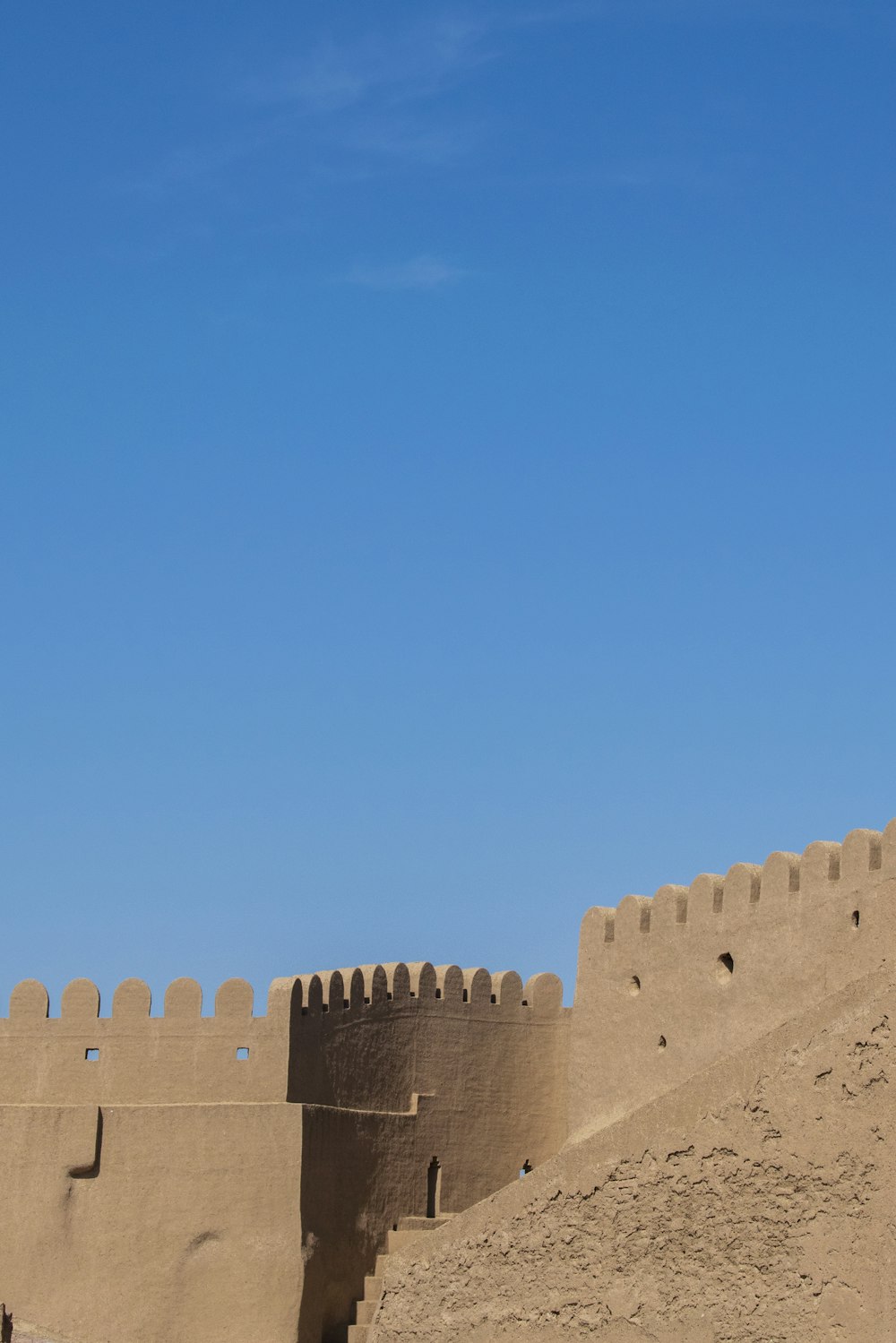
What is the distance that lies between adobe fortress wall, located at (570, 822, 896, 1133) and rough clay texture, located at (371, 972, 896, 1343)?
8.72 ft

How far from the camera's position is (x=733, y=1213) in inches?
645

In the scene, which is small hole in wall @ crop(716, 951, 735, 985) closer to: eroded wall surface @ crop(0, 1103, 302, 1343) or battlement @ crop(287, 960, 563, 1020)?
battlement @ crop(287, 960, 563, 1020)

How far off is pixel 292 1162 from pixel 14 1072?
3529mm

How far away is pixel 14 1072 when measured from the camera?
21953 mm

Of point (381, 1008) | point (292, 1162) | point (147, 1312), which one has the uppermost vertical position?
Result: point (381, 1008)

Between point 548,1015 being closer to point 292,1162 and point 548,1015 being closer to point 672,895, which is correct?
point 672,895

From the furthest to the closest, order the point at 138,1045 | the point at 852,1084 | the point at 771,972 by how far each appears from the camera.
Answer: the point at 138,1045 → the point at 771,972 → the point at 852,1084

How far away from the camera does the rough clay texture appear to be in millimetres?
15891

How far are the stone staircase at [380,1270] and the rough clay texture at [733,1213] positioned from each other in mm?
2071

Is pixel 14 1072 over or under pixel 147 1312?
over

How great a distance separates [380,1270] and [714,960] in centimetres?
439

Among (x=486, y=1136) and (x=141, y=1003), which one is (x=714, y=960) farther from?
(x=141, y=1003)

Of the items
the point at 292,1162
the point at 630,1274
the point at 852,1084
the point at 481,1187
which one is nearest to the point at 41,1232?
the point at 292,1162

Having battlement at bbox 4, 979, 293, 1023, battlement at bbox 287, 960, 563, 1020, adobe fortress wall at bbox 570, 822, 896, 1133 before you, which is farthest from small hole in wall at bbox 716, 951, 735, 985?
battlement at bbox 4, 979, 293, 1023
